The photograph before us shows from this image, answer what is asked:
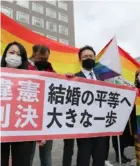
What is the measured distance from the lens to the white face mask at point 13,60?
11.1 ft

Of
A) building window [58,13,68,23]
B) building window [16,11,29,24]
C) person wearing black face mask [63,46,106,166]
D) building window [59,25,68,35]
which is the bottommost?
person wearing black face mask [63,46,106,166]

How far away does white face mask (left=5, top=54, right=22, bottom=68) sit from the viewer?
3393 millimetres

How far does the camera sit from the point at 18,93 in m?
3.40

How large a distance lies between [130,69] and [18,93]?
11.5 ft

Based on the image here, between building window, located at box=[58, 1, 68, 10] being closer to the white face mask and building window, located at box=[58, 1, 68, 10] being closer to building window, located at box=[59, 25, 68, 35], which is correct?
→ building window, located at box=[59, 25, 68, 35]

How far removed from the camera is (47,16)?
53656 mm

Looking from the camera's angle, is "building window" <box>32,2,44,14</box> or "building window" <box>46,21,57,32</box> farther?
"building window" <box>46,21,57,32</box>

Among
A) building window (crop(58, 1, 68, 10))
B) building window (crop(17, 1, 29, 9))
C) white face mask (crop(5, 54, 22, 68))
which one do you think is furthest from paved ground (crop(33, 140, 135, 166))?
building window (crop(58, 1, 68, 10))

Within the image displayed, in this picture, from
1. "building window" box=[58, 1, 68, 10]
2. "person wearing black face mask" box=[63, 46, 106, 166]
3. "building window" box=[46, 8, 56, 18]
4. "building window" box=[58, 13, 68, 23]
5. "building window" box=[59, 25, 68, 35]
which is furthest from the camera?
"building window" box=[58, 1, 68, 10]

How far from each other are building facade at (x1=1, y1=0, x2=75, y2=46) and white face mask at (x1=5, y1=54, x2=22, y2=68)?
145 ft

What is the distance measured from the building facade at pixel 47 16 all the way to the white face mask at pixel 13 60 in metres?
44.3

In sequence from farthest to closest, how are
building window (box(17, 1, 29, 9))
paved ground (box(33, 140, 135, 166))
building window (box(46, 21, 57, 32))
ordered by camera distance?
1. building window (box(46, 21, 57, 32))
2. building window (box(17, 1, 29, 9))
3. paved ground (box(33, 140, 135, 166))

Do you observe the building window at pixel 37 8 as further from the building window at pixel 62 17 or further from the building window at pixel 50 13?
the building window at pixel 62 17

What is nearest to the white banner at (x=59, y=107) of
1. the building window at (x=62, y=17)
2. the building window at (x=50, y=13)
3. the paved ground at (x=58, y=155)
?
the paved ground at (x=58, y=155)
